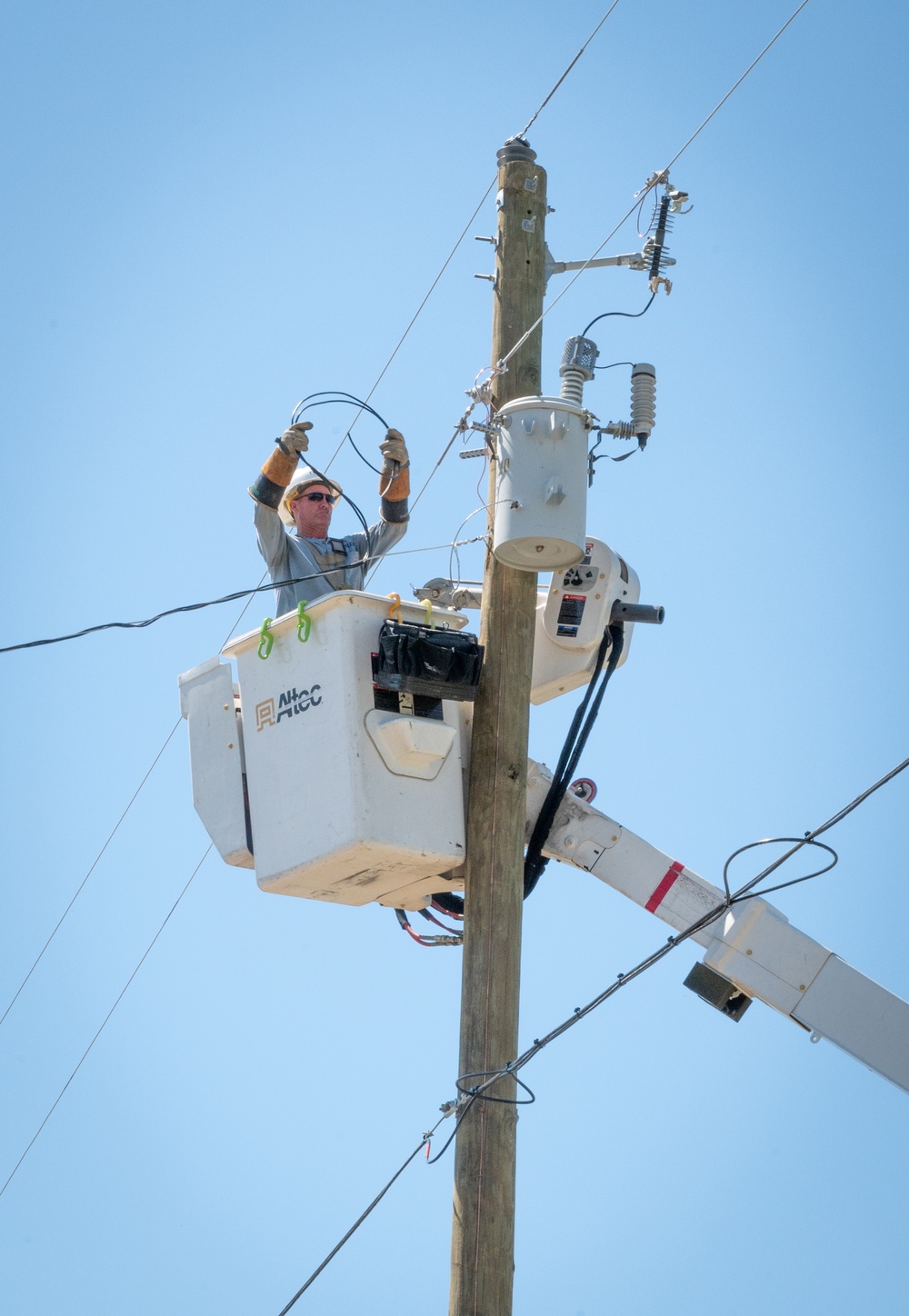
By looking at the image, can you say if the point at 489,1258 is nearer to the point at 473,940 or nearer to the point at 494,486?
the point at 473,940

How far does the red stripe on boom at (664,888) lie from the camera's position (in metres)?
8.20

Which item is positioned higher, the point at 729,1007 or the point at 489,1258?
the point at 729,1007

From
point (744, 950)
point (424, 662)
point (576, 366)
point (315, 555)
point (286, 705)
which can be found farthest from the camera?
point (315, 555)

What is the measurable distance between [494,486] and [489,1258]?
3.06m

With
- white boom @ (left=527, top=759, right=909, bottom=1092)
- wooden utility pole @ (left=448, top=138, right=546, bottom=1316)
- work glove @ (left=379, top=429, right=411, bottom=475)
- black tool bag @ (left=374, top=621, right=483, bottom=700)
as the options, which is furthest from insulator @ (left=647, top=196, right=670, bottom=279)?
white boom @ (left=527, top=759, right=909, bottom=1092)

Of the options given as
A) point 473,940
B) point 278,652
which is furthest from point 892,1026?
point 278,652

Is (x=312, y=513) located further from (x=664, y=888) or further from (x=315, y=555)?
(x=664, y=888)

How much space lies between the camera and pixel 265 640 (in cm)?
794

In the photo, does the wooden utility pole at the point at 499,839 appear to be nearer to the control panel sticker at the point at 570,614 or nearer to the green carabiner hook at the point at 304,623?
the control panel sticker at the point at 570,614

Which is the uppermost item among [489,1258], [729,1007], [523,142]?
[523,142]

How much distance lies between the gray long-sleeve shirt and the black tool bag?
909 mm

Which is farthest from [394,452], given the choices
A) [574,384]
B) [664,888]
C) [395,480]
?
[664,888]

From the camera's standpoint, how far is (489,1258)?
7039mm

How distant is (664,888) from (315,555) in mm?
2196
